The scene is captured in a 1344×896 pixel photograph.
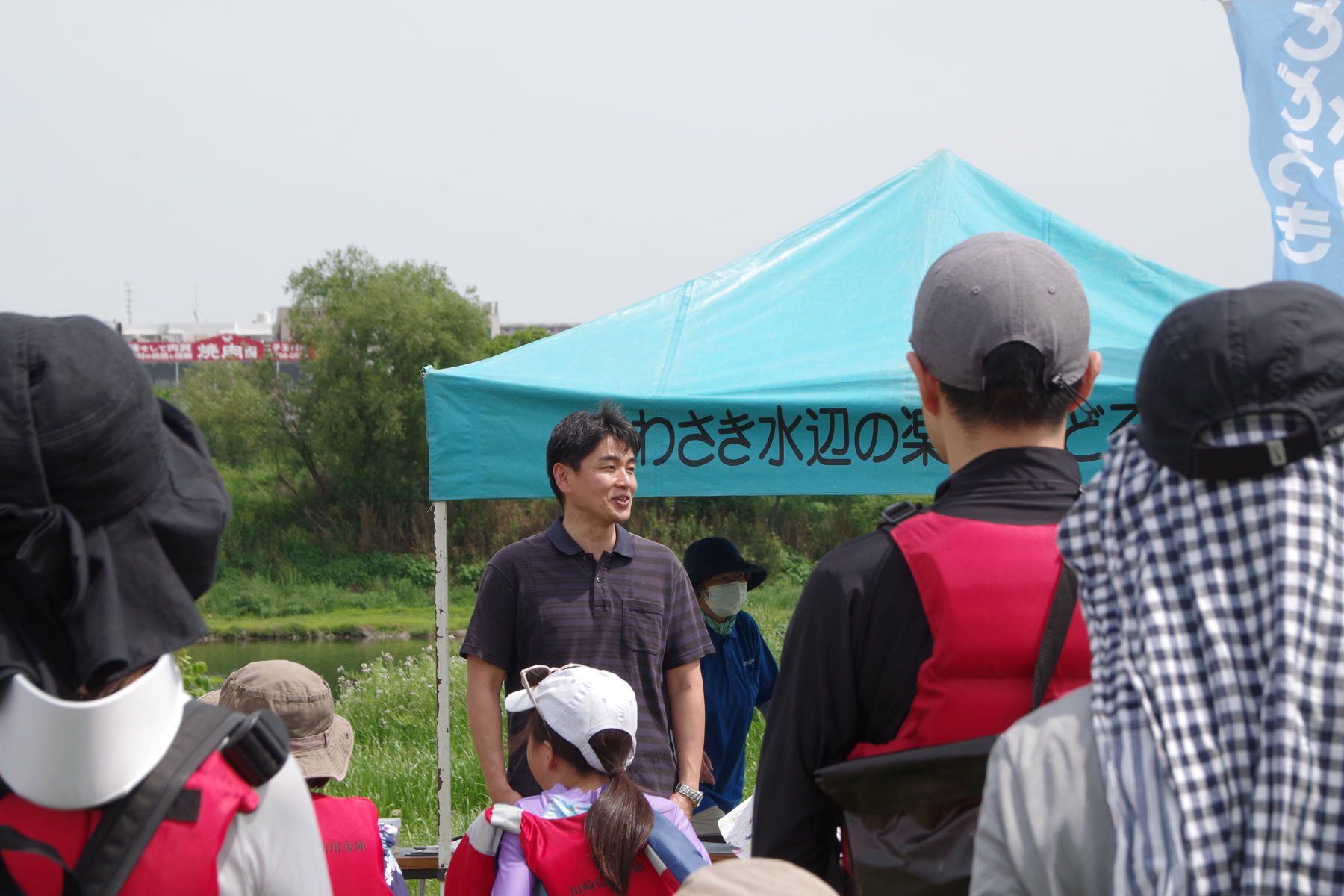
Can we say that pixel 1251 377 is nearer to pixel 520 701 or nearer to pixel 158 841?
pixel 158 841

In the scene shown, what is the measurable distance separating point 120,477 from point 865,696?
2.82 feet

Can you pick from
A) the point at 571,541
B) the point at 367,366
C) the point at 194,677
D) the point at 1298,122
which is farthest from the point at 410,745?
the point at 367,366

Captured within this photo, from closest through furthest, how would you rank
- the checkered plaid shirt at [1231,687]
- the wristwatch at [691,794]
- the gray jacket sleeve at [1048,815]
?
the checkered plaid shirt at [1231,687] < the gray jacket sleeve at [1048,815] < the wristwatch at [691,794]

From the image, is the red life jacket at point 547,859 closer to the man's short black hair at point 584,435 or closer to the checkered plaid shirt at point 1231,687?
the man's short black hair at point 584,435

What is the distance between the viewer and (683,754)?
3.23 meters

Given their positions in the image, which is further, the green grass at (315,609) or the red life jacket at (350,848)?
the green grass at (315,609)

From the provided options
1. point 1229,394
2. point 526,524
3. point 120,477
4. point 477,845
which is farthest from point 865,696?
point 526,524

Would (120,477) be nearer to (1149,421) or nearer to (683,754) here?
(1149,421)

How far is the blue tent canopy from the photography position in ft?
10.8

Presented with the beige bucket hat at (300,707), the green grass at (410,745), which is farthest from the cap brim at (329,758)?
the green grass at (410,745)

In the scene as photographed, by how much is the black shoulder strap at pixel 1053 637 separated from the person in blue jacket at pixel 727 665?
261 centimetres

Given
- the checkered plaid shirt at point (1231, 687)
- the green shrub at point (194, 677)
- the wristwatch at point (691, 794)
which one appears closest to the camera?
the checkered plaid shirt at point (1231, 687)

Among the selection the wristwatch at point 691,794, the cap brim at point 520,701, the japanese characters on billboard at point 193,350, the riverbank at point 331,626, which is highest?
the japanese characters on billboard at point 193,350

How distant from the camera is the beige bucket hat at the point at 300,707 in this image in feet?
8.03
